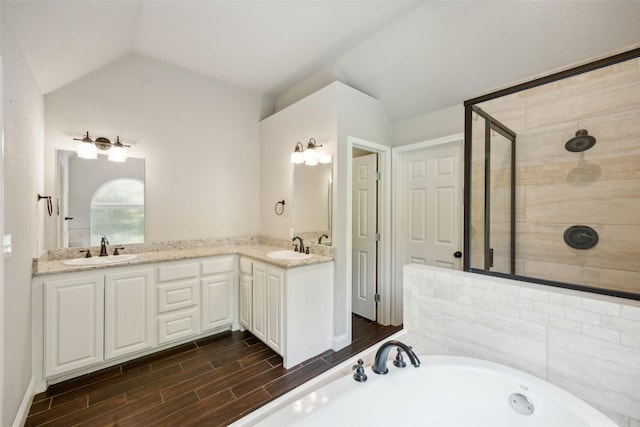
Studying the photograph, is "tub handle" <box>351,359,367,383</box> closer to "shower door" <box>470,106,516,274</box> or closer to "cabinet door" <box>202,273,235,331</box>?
"shower door" <box>470,106,516,274</box>

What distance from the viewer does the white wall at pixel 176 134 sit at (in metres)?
2.48

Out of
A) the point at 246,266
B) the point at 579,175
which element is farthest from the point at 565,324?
the point at 246,266

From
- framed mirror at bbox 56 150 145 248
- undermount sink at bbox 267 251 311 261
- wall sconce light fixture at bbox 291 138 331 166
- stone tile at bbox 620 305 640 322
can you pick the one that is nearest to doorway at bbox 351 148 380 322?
wall sconce light fixture at bbox 291 138 331 166

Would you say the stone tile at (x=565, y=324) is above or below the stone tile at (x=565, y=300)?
below

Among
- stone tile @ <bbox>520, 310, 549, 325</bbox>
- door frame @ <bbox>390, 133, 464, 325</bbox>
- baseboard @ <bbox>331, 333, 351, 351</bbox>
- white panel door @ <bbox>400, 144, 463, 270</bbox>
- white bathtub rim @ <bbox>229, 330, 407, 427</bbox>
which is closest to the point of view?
white bathtub rim @ <bbox>229, 330, 407, 427</bbox>

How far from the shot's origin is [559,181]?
205cm

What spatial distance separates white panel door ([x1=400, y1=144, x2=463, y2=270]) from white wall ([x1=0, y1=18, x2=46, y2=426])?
3.07 meters

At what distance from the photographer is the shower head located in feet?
6.38

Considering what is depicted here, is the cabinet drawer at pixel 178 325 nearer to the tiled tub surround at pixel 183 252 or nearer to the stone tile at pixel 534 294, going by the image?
the tiled tub surround at pixel 183 252

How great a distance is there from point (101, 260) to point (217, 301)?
1.07m

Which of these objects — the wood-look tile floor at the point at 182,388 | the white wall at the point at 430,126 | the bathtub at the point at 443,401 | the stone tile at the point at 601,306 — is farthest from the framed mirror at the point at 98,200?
the stone tile at the point at 601,306

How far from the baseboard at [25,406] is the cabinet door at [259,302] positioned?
1.55 meters

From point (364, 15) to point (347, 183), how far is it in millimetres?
1368

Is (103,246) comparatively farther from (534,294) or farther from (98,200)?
(534,294)
